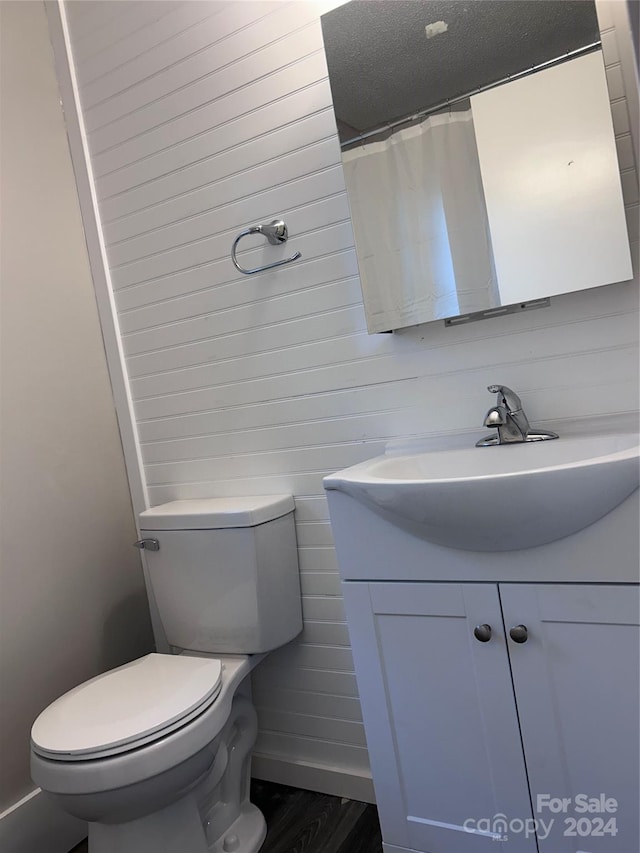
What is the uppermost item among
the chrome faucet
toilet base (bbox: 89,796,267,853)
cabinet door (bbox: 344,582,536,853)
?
the chrome faucet

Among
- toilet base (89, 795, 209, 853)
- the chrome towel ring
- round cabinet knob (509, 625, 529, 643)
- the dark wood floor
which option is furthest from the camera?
the chrome towel ring

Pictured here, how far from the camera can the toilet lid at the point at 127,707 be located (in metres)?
1.24

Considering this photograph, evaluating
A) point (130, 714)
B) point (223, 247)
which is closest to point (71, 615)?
point (130, 714)

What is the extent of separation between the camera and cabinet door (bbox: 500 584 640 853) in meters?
1.04

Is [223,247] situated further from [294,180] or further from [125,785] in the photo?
[125,785]

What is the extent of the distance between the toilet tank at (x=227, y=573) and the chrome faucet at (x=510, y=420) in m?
0.60

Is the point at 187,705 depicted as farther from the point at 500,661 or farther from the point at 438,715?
the point at 500,661

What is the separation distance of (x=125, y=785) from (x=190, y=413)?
37.8 inches

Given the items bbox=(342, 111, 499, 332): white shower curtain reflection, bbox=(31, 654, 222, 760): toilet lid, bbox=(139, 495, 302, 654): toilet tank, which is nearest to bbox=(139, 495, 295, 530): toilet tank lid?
bbox=(139, 495, 302, 654): toilet tank

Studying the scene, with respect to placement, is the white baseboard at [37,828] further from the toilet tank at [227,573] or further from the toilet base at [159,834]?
the toilet tank at [227,573]

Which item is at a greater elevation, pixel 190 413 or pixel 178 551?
pixel 190 413

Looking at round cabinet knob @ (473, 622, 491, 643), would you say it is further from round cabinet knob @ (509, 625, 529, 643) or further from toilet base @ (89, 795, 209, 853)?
toilet base @ (89, 795, 209, 853)

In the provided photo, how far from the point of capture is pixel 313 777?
1733mm

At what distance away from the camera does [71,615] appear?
1.78m
